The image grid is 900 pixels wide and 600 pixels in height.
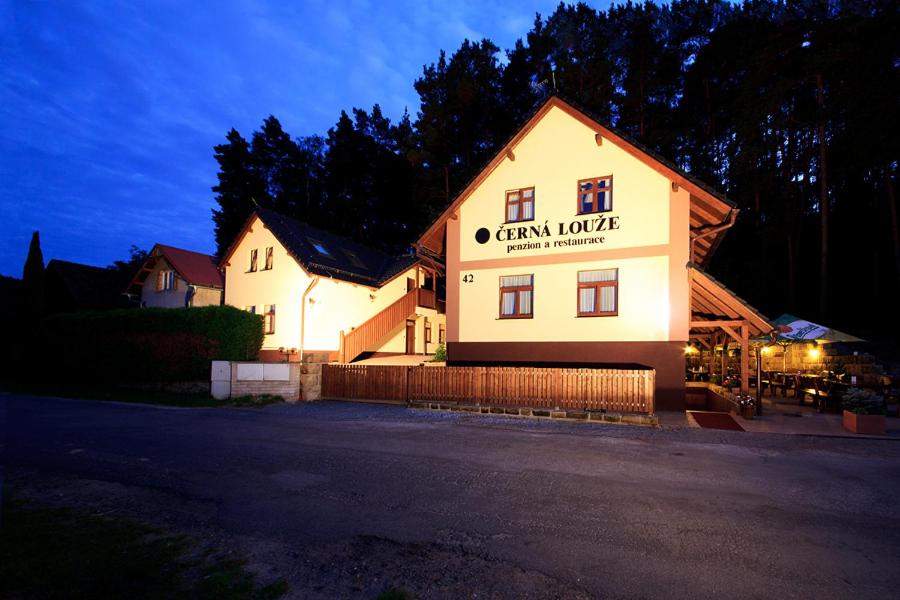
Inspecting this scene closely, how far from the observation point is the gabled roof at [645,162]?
15086mm

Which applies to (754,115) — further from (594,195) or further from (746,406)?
(746,406)

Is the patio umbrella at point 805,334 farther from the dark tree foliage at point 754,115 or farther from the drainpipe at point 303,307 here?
the drainpipe at point 303,307

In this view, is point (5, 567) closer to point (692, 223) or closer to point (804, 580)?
point (804, 580)

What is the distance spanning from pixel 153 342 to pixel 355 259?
1246 centimetres

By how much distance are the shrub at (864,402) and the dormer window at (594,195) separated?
28.1 feet

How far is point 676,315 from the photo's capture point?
587 inches

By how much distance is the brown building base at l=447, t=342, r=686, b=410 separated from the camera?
14766 millimetres

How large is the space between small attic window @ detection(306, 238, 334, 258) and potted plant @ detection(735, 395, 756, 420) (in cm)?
2165

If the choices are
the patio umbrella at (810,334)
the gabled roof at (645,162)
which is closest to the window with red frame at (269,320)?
the gabled roof at (645,162)

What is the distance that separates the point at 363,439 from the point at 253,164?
4932 cm

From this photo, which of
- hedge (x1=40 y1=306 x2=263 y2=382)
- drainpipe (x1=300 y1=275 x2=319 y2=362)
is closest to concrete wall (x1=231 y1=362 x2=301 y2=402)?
hedge (x1=40 y1=306 x2=263 y2=382)

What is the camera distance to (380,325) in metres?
25.1

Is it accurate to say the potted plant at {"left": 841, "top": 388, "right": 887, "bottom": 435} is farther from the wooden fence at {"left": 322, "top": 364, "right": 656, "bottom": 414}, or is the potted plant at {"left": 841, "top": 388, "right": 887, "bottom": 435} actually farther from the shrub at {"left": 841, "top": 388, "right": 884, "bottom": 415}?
the wooden fence at {"left": 322, "top": 364, "right": 656, "bottom": 414}

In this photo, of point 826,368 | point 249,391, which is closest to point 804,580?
point 249,391
